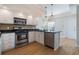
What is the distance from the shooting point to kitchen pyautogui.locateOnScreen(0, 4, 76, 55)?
2102 mm

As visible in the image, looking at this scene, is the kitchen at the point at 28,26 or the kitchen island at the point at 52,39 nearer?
the kitchen at the point at 28,26

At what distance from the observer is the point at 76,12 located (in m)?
2.11

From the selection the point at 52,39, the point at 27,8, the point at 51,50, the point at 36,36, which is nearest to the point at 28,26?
the point at 36,36

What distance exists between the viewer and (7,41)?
222 cm

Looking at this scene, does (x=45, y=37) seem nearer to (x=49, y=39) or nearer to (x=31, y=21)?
(x=49, y=39)

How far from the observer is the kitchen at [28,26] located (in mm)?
2102

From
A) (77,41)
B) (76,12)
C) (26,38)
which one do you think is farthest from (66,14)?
(26,38)

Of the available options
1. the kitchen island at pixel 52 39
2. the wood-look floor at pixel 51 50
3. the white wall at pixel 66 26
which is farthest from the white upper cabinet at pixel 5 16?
the white wall at pixel 66 26

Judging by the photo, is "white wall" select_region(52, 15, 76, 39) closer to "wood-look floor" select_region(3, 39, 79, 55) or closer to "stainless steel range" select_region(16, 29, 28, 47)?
"wood-look floor" select_region(3, 39, 79, 55)

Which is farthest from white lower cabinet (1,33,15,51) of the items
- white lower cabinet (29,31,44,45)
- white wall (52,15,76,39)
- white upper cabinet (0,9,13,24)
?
white wall (52,15,76,39)

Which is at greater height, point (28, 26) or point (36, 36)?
point (28, 26)

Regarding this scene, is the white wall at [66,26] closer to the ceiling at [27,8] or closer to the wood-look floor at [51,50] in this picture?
the wood-look floor at [51,50]

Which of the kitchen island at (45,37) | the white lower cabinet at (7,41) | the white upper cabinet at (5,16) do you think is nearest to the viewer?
the white upper cabinet at (5,16)

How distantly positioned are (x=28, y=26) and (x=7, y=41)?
66cm
